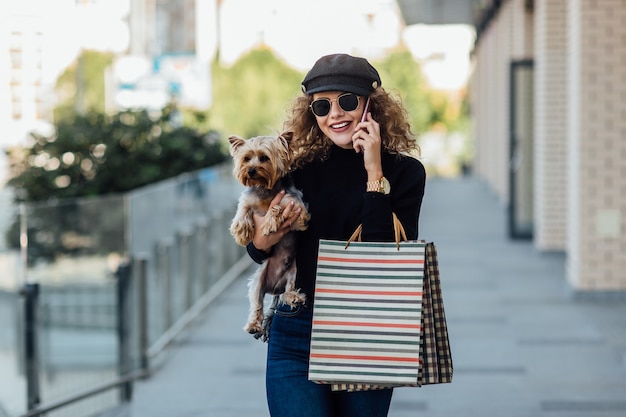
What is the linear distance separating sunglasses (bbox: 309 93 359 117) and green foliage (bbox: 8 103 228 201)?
8623mm

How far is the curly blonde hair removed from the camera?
324cm

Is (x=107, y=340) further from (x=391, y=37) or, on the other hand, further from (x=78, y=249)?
(x=391, y=37)

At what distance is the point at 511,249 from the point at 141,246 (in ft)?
25.0

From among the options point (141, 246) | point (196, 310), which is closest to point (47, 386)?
point (141, 246)

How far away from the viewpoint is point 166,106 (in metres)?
13.0

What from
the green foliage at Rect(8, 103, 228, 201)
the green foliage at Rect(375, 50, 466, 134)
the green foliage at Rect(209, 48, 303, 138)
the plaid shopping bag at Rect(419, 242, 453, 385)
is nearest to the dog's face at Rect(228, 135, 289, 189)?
the plaid shopping bag at Rect(419, 242, 453, 385)

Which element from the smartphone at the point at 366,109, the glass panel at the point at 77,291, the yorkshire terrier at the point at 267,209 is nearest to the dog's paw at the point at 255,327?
the yorkshire terrier at the point at 267,209

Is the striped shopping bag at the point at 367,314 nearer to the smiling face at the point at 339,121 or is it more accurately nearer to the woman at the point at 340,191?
the woman at the point at 340,191

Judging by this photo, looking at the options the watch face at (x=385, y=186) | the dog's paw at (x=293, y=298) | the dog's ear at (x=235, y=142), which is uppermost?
the dog's ear at (x=235, y=142)

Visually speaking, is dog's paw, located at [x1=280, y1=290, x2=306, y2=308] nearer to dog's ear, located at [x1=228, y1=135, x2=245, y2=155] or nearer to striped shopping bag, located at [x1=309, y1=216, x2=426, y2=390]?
striped shopping bag, located at [x1=309, y1=216, x2=426, y2=390]

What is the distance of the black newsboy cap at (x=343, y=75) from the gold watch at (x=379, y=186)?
0.85 ft

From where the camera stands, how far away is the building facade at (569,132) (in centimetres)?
998

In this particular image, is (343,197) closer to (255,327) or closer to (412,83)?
(255,327)

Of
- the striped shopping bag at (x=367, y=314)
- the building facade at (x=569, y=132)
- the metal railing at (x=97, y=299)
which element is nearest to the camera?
the striped shopping bag at (x=367, y=314)
